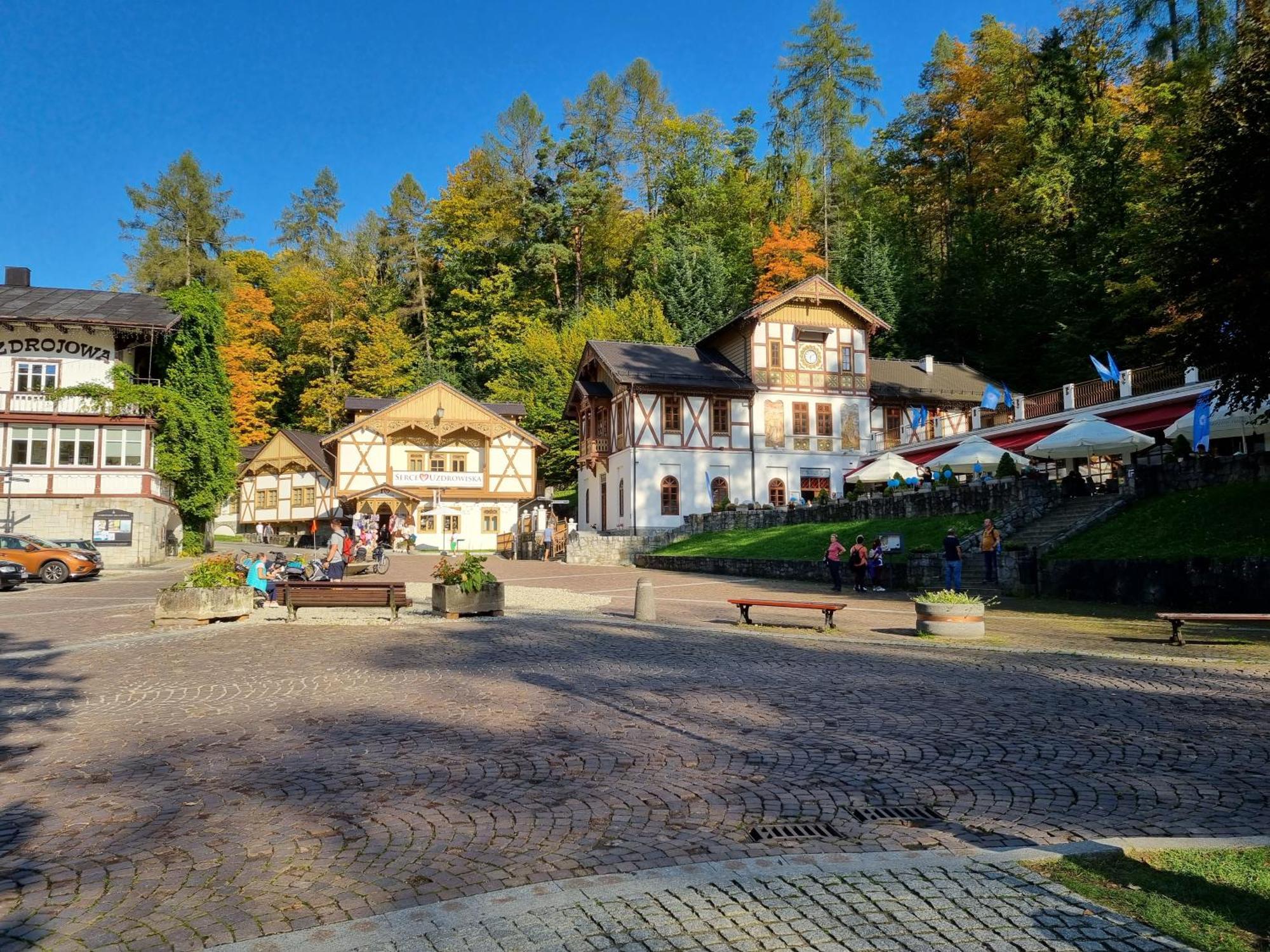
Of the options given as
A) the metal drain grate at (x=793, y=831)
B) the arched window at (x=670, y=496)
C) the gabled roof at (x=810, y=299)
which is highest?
the gabled roof at (x=810, y=299)

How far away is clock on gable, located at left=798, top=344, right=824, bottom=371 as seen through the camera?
4469 cm

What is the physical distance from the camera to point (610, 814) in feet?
17.4

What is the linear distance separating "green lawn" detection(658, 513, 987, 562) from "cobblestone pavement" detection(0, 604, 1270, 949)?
14160 mm

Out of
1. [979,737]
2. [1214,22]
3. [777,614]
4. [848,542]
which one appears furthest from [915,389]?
[979,737]

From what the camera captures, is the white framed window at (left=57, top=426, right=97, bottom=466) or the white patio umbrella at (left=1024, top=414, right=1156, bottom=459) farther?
the white framed window at (left=57, top=426, right=97, bottom=466)

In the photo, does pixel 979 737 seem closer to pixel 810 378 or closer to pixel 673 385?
pixel 673 385


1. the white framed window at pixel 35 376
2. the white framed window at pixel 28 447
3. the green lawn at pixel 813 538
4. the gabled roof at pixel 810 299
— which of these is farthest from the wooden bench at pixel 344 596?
the gabled roof at pixel 810 299

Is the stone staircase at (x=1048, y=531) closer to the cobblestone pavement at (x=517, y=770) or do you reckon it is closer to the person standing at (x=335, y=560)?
the cobblestone pavement at (x=517, y=770)

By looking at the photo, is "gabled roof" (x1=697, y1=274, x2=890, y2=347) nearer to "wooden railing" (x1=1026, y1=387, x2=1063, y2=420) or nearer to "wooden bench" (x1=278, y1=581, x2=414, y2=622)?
"wooden railing" (x1=1026, y1=387, x2=1063, y2=420)

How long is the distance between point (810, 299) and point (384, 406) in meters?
24.7

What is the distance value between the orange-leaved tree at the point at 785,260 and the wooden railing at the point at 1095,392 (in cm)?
2047

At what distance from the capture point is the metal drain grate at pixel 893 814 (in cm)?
521

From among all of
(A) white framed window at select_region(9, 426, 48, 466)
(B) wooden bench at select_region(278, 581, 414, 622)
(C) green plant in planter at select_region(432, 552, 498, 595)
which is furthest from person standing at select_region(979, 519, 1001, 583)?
(A) white framed window at select_region(9, 426, 48, 466)

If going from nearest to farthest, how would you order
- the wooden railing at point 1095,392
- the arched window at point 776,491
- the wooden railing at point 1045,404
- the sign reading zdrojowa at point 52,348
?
1. the wooden railing at point 1095,392
2. the sign reading zdrojowa at point 52,348
3. the wooden railing at point 1045,404
4. the arched window at point 776,491
